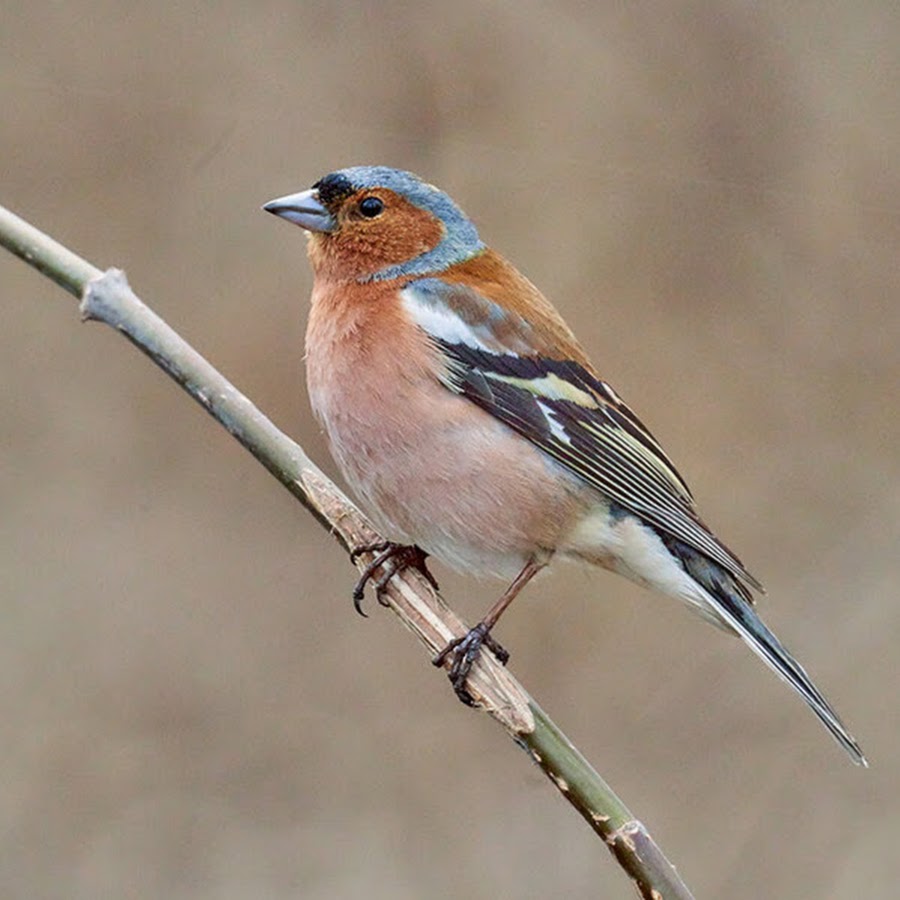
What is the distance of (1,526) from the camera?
658 centimetres

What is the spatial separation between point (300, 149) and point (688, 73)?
1.83 meters

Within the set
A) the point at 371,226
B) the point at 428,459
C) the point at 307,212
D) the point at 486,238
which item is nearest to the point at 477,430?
the point at 428,459

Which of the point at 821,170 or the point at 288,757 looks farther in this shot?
the point at 821,170

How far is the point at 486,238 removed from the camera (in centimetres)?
675

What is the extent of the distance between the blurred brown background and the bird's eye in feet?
8.17

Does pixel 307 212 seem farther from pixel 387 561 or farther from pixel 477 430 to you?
pixel 387 561

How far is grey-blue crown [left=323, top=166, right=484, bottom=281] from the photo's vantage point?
13.4ft

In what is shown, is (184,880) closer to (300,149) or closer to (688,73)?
(300,149)

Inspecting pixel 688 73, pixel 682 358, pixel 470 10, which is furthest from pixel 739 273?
pixel 470 10

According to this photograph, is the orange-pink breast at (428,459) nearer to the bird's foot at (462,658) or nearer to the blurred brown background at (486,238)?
the bird's foot at (462,658)

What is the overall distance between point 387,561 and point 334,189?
1.14m

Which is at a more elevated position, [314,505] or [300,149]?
[300,149]

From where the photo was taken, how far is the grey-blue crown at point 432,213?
4.07m

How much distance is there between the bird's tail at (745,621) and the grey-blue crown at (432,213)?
105 cm
